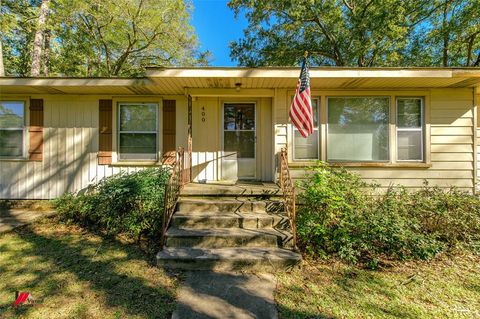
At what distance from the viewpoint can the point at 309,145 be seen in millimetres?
5465

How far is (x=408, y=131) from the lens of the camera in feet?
17.6

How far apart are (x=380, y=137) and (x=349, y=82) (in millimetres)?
1442

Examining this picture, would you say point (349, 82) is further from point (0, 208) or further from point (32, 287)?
point (0, 208)

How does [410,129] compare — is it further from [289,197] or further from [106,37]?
[106,37]

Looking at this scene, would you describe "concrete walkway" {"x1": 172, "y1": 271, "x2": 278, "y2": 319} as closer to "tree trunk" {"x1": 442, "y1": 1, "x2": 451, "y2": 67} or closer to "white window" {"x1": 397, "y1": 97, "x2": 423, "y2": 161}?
"white window" {"x1": 397, "y1": 97, "x2": 423, "y2": 161}

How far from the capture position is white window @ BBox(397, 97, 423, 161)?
17.6ft

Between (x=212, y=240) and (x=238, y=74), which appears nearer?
(x=212, y=240)

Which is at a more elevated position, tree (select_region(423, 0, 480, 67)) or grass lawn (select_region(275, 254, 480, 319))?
tree (select_region(423, 0, 480, 67))

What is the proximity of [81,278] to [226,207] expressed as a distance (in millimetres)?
2211

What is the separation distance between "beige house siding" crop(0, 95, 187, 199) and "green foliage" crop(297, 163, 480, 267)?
3.56 metres

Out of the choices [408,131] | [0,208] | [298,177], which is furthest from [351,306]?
[0,208]

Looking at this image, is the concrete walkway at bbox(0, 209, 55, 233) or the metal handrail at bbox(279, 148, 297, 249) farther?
the concrete walkway at bbox(0, 209, 55, 233)

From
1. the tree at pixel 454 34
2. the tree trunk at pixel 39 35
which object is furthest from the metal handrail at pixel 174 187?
the tree at pixel 454 34

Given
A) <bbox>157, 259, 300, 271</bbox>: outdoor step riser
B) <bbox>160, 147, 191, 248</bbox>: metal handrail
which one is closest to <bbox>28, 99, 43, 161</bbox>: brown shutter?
<bbox>160, 147, 191, 248</bbox>: metal handrail
